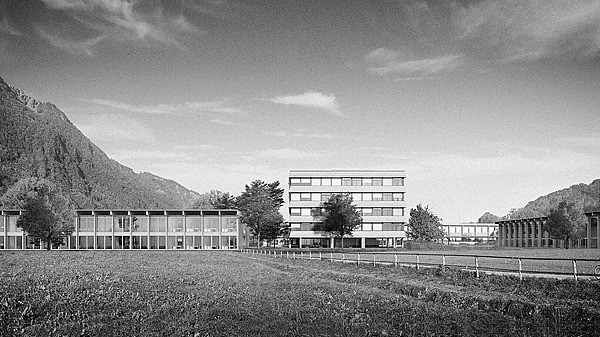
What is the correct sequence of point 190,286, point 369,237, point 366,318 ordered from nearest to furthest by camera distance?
1. point 366,318
2. point 190,286
3. point 369,237

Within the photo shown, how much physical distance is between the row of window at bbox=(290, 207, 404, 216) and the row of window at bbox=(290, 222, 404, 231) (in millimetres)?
2142

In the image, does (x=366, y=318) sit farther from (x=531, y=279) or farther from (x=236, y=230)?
(x=236, y=230)

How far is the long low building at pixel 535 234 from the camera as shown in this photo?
14362 cm

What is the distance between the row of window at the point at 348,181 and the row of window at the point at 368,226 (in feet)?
30.7

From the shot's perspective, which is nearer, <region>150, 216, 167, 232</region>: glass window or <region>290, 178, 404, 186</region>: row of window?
<region>150, 216, 167, 232</region>: glass window

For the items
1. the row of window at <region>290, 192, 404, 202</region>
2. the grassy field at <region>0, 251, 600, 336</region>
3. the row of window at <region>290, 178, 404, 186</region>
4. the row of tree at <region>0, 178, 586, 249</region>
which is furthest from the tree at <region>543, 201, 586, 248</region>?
the grassy field at <region>0, 251, 600, 336</region>

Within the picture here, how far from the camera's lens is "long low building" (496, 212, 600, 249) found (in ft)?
471

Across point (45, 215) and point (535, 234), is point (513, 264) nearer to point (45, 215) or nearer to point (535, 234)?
point (45, 215)

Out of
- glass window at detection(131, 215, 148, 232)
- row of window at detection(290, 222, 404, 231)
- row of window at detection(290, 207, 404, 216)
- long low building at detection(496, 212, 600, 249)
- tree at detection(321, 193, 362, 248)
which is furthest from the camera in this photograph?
row of window at detection(290, 207, 404, 216)

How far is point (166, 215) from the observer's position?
135 m

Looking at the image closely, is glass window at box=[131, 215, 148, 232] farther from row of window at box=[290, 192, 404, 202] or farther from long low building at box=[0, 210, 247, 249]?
row of window at box=[290, 192, 404, 202]

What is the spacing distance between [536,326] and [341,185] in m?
134

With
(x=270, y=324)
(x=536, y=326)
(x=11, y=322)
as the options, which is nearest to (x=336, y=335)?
(x=270, y=324)

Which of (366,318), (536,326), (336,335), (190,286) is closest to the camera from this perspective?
(336,335)
